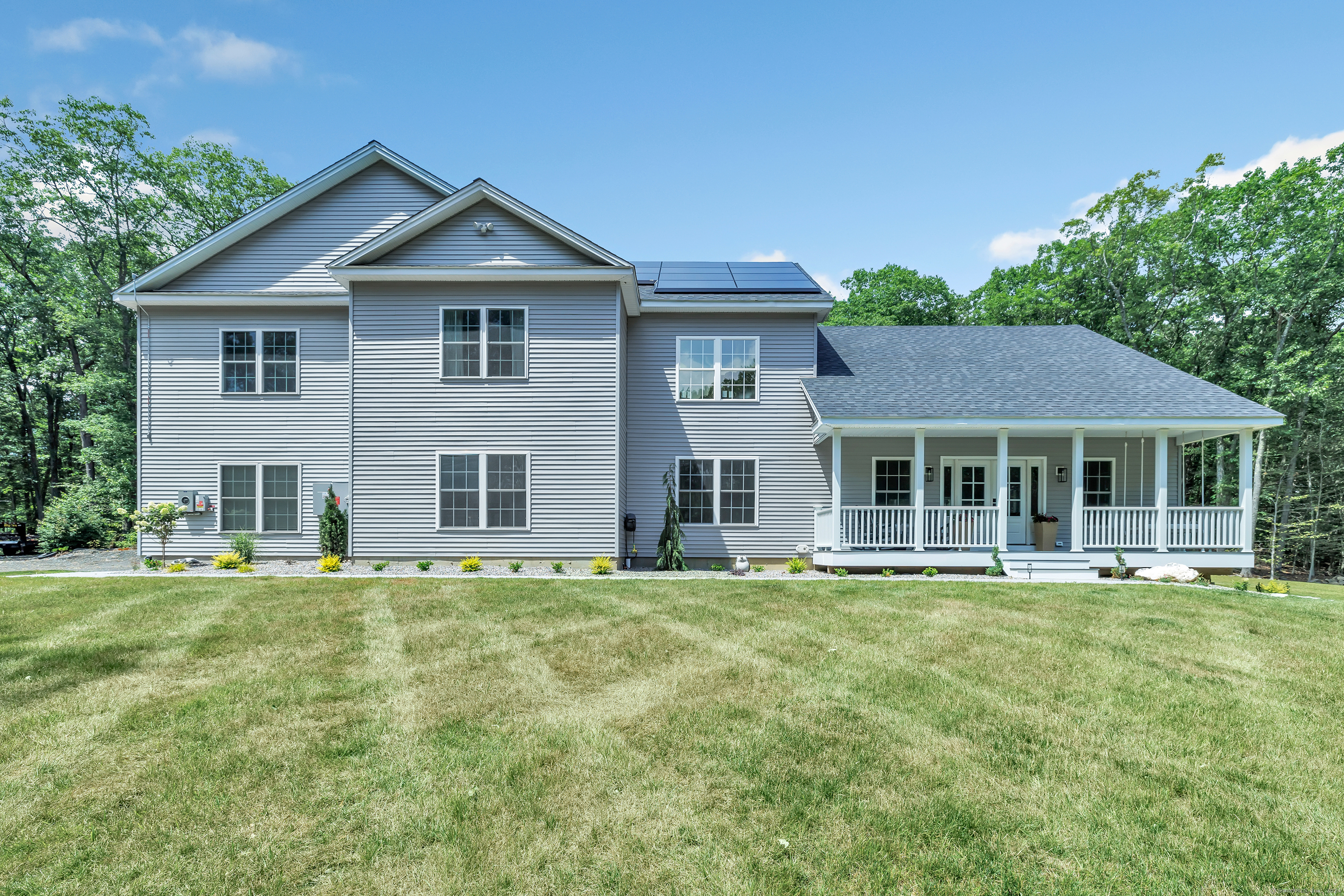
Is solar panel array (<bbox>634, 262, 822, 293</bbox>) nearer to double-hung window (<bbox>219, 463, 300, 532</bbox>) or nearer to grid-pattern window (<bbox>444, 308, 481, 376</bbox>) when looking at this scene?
grid-pattern window (<bbox>444, 308, 481, 376</bbox>)

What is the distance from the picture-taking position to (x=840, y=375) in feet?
50.9

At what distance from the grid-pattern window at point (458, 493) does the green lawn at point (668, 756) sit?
5.14 m

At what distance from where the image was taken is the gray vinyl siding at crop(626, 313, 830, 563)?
1529cm

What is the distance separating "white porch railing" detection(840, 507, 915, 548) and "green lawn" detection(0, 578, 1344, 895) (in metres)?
5.17

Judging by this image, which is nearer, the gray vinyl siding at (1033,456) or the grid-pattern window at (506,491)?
the grid-pattern window at (506,491)

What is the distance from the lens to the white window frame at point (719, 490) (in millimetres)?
15195

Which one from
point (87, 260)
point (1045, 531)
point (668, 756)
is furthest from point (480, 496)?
point (87, 260)

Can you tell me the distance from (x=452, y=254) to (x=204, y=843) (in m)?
12.1

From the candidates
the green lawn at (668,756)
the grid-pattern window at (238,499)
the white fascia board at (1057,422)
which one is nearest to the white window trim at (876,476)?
the white fascia board at (1057,422)

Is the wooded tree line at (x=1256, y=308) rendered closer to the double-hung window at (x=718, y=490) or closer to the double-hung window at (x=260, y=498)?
the double-hung window at (x=718, y=490)

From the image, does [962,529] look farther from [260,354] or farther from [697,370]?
[260,354]

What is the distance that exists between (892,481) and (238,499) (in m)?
16.2

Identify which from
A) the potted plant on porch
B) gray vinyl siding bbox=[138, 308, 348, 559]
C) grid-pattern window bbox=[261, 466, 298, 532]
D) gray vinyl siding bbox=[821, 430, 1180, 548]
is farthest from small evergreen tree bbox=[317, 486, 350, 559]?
the potted plant on porch

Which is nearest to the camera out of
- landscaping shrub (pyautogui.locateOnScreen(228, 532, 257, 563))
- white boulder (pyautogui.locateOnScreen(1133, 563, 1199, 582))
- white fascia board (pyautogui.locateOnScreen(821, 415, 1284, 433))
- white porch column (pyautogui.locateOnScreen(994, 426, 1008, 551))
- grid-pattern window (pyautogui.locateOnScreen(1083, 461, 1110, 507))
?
white boulder (pyautogui.locateOnScreen(1133, 563, 1199, 582))
